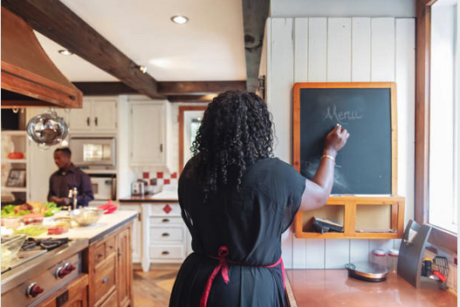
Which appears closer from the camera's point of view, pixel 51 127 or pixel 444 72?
pixel 444 72

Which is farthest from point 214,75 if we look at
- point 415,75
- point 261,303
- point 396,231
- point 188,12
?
point 261,303

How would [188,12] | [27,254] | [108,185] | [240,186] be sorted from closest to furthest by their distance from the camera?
1. [240,186]
2. [27,254]
3. [188,12]
4. [108,185]

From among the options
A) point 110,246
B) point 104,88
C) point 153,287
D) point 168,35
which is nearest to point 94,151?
point 104,88

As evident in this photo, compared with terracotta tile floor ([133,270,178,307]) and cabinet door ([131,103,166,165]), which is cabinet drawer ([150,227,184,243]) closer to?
terracotta tile floor ([133,270,178,307])

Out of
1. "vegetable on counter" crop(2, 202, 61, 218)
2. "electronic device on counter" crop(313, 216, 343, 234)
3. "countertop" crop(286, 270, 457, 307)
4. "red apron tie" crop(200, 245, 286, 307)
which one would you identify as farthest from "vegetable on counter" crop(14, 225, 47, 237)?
"electronic device on counter" crop(313, 216, 343, 234)

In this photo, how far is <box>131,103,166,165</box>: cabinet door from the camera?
4.33 m

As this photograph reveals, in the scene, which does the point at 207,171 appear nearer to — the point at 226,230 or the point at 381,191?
the point at 226,230

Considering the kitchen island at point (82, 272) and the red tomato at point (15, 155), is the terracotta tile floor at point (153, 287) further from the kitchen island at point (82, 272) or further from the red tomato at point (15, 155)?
Result: the red tomato at point (15, 155)

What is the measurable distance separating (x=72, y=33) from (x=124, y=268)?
1.94m

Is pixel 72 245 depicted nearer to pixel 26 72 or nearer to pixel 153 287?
pixel 26 72

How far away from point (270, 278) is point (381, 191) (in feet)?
2.53

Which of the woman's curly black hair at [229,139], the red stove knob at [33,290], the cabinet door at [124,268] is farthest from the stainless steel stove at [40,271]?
the woman's curly black hair at [229,139]

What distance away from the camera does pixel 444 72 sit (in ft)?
4.74

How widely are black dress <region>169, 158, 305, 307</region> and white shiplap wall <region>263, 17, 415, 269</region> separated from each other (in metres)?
0.51
